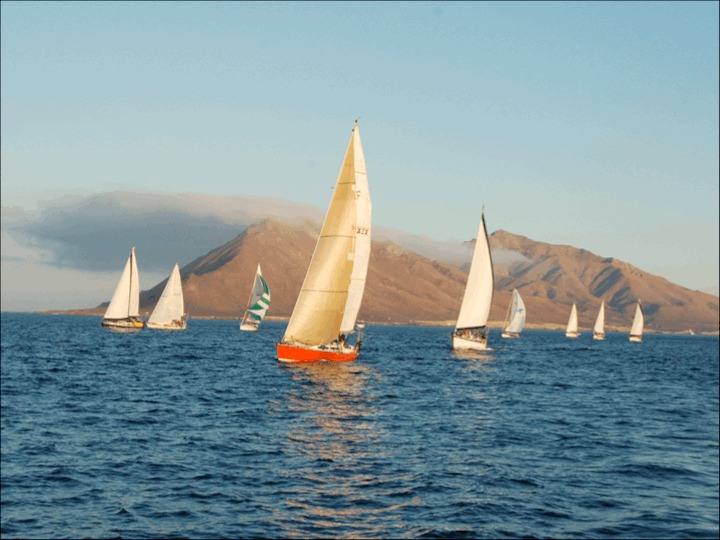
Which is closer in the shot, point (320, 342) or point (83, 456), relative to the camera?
point (83, 456)

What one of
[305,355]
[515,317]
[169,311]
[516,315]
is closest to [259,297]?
[169,311]

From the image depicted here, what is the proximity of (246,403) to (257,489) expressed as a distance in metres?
20.2

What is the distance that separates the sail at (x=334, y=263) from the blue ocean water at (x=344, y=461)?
8.70 meters

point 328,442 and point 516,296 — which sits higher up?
point 516,296

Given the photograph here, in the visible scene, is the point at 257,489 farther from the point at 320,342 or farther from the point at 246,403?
the point at 320,342

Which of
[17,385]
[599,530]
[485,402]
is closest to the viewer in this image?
[599,530]

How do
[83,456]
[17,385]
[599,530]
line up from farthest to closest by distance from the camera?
[17,385]
[83,456]
[599,530]

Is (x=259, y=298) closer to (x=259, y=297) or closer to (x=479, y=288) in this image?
(x=259, y=297)

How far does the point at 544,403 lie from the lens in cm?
4978

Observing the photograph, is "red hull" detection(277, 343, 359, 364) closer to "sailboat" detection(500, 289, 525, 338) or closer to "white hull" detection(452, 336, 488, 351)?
"white hull" detection(452, 336, 488, 351)

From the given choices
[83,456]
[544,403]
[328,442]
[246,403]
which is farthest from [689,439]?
[83,456]

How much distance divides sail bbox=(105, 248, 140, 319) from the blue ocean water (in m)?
71.8

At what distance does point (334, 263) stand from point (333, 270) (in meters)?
0.58

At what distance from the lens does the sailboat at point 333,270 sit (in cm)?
6366
